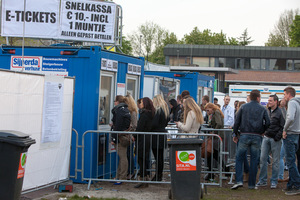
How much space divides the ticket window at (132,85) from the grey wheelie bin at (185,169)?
3287mm

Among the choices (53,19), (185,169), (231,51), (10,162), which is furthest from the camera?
(231,51)

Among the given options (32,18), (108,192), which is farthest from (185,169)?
(32,18)

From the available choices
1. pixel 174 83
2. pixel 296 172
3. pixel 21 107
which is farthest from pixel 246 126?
pixel 174 83

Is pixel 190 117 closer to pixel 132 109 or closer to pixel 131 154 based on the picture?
→ pixel 132 109

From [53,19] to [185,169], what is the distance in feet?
16.0

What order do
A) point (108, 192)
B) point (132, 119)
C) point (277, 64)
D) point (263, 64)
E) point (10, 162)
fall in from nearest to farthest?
point (10, 162) < point (108, 192) < point (132, 119) < point (277, 64) < point (263, 64)

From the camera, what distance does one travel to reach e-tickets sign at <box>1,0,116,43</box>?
10.5m

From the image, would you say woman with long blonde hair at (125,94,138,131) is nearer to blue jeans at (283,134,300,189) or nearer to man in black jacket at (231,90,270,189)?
man in black jacket at (231,90,270,189)

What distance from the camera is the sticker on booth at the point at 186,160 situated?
805 cm

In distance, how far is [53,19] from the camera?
10594mm

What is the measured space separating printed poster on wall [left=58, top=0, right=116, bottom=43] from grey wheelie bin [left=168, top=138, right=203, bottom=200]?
374cm

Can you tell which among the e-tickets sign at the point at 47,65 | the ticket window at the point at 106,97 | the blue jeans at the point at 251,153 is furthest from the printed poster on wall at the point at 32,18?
the blue jeans at the point at 251,153

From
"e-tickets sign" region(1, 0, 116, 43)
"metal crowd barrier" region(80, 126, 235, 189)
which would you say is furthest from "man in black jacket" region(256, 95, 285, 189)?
"e-tickets sign" region(1, 0, 116, 43)

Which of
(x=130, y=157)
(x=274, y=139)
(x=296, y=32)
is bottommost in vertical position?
(x=130, y=157)
